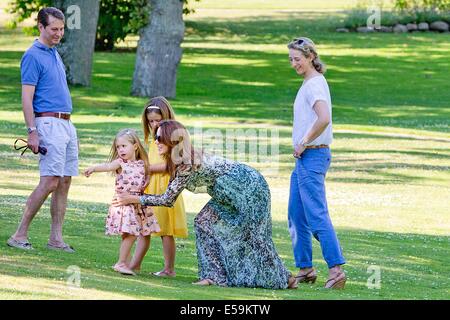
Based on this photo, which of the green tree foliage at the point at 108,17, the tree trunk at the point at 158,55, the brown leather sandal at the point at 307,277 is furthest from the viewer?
the green tree foliage at the point at 108,17

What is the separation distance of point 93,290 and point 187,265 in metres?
2.97

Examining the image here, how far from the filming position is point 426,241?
50.9 ft

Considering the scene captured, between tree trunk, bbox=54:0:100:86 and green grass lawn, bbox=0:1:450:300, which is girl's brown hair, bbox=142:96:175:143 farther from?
tree trunk, bbox=54:0:100:86

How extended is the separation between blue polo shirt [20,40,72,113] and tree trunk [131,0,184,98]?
25.6 m

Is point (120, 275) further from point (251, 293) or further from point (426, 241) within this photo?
point (426, 241)

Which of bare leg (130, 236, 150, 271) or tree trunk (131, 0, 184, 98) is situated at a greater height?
bare leg (130, 236, 150, 271)

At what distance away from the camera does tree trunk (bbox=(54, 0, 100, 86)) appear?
1489 inches

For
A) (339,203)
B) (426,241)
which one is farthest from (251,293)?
(339,203)

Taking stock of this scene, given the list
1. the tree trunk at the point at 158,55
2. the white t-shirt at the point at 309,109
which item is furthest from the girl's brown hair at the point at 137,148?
the tree trunk at the point at 158,55

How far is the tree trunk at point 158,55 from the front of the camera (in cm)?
3747

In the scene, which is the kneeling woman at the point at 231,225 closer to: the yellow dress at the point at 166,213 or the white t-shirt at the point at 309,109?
the yellow dress at the point at 166,213

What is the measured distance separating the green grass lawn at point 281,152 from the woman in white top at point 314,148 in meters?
0.38

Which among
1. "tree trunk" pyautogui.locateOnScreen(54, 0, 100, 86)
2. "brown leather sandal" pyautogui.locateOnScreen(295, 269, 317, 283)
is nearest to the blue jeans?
"brown leather sandal" pyautogui.locateOnScreen(295, 269, 317, 283)

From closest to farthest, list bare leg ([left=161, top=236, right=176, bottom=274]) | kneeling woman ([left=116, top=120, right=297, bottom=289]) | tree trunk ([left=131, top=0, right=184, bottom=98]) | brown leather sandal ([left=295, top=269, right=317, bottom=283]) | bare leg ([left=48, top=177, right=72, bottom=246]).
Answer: kneeling woman ([left=116, top=120, right=297, bottom=289]) < bare leg ([left=161, top=236, right=176, bottom=274]) < brown leather sandal ([left=295, top=269, right=317, bottom=283]) < bare leg ([left=48, top=177, right=72, bottom=246]) < tree trunk ([left=131, top=0, right=184, bottom=98])
